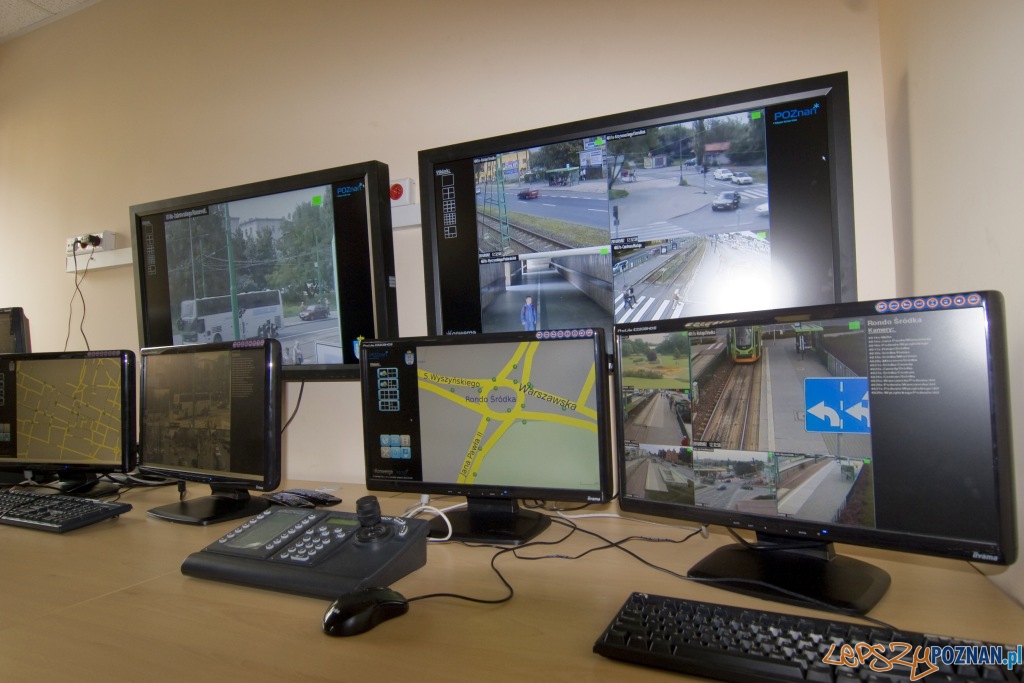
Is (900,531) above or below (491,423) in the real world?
below

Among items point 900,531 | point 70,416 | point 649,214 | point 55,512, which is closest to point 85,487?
point 70,416

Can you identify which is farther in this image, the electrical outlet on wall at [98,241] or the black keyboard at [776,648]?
the electrical outlet on wall at [98,241]

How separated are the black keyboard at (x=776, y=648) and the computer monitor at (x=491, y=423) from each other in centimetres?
41

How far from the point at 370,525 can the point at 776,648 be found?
0.67 metres

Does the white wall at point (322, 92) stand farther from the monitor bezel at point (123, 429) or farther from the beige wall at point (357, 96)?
the monitor bezel at point (123, 429)

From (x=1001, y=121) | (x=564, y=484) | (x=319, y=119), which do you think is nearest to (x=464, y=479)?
(x=564, y=484)

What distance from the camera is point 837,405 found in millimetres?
895

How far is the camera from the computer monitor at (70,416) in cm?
173

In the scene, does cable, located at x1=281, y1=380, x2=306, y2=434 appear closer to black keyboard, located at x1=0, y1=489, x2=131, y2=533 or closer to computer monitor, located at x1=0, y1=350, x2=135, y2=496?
computer monitor, located at x1=0, y1=350, x2=135, y2=496

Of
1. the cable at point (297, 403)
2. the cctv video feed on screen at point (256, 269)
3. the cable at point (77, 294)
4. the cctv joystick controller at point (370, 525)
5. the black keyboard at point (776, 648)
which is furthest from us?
the cable at point (77, 294)

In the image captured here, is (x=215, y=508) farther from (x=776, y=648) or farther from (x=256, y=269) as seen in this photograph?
(x=776, y=648)

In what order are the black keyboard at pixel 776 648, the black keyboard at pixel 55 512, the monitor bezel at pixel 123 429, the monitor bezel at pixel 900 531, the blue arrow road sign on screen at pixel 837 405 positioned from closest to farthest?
the black keyboard at pixel 776 648 → the monitor bezel at pixel 900 531 → the blue arrow road sign on screen at pixel 837 405 → the black keyboard at pixel 55 512 → the monitor bezel at pixel 123 429

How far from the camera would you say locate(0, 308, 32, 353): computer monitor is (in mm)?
2375

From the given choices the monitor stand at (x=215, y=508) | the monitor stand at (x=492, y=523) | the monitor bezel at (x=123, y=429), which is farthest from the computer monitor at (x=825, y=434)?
the monitor bezel at (x=123, y=429)
